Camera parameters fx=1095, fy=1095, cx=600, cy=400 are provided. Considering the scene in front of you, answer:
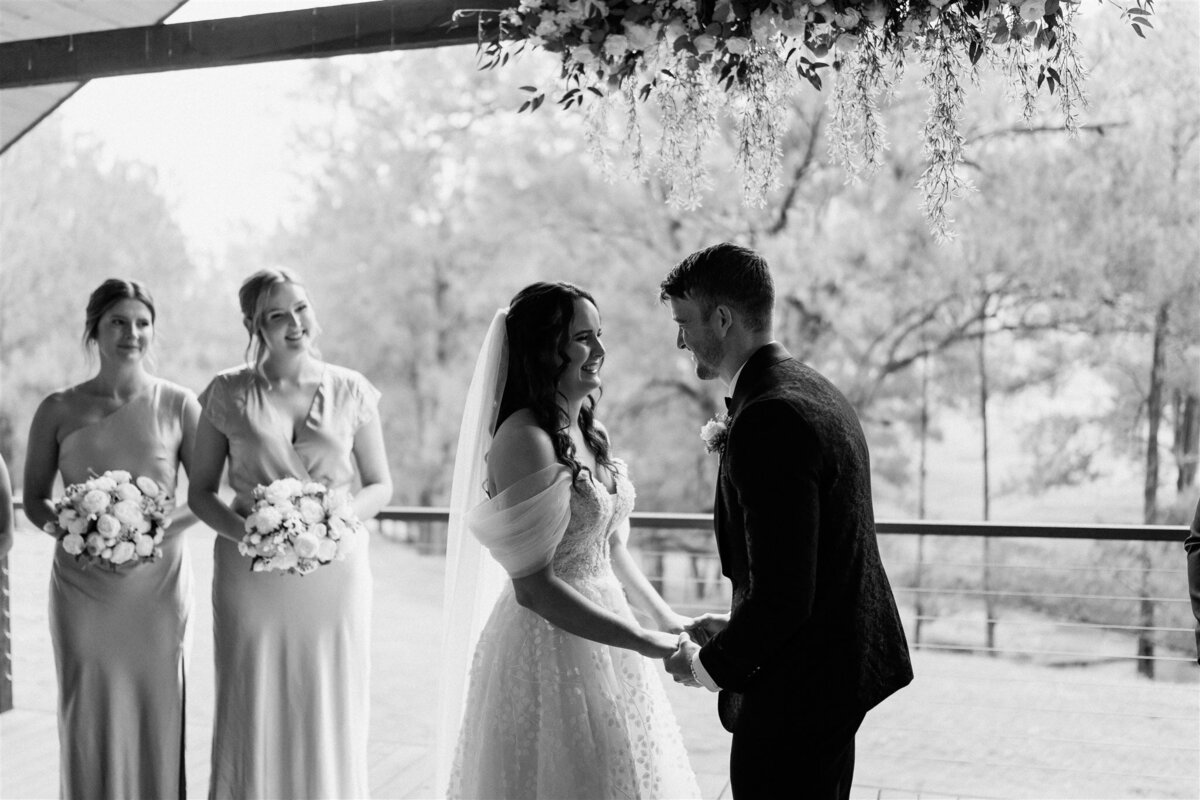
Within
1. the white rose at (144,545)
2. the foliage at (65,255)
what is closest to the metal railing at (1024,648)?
the white rose at (144,545)

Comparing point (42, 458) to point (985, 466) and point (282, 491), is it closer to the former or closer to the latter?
point (282, 491)

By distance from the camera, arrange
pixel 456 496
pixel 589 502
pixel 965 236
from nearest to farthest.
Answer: pixel 589 502 → pixel 456 496 → pixel 965 236

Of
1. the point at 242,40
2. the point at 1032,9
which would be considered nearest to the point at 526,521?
the point at 1032,9

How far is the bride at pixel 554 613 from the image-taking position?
237 centimetres

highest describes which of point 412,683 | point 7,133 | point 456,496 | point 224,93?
point 224,93

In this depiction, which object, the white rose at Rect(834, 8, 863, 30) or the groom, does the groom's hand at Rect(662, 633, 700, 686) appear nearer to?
the groom

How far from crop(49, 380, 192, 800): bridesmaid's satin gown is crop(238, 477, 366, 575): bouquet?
50 centimetres

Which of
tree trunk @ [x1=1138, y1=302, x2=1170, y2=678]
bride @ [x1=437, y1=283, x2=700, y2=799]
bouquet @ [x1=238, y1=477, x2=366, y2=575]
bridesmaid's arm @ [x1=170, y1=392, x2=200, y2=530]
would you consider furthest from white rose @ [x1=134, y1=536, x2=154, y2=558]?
tree trunk @ [x1=1138, y1=302, x2=1170, y2=678]

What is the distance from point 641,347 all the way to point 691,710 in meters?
5.52

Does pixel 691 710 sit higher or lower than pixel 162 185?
lower

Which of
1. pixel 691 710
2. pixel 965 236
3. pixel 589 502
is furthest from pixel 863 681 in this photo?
pixel 965 236

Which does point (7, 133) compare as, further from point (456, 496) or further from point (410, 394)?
point (410, 394)

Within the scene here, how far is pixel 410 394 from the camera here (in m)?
15.8

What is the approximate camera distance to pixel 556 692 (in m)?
2.42
